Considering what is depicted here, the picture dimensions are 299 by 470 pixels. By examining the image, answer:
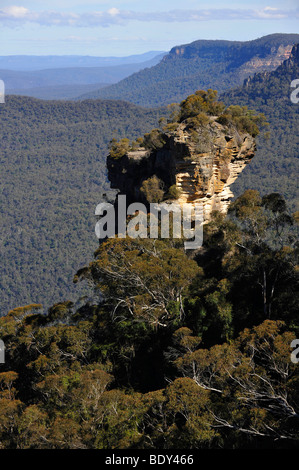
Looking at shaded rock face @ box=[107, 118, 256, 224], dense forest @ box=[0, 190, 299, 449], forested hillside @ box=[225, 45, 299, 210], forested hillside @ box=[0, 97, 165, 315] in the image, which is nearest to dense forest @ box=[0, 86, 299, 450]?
dense forest @ box=[0, 190, 299, 449]

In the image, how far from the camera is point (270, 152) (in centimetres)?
10238

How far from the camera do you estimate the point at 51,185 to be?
142625 mm

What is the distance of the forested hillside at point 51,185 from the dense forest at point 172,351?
6776 centimetres

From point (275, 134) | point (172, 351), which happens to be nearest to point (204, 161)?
point (172, 351)

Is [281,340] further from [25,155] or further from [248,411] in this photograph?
[25,155]

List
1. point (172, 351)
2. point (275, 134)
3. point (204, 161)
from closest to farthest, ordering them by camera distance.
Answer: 1. point (172, 351)
2. point (204, 161)
3. point (275, 134)

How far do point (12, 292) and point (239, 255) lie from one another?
7680cm

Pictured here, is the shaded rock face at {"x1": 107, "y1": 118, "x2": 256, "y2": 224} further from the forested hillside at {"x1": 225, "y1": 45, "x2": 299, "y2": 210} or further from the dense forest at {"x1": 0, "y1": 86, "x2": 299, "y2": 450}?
the forested hillside at {"x1": 225, "y1": 45, "x2": 299, "y2": 210}

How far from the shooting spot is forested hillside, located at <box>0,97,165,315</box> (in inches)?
3733

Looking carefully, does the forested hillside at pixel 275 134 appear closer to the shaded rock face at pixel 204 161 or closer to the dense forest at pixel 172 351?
the shaded rock face at pixel 204 161

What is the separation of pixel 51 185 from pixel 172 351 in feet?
430

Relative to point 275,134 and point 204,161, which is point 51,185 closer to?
point 275,134

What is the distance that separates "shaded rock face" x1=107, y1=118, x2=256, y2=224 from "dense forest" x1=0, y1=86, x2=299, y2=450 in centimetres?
104
